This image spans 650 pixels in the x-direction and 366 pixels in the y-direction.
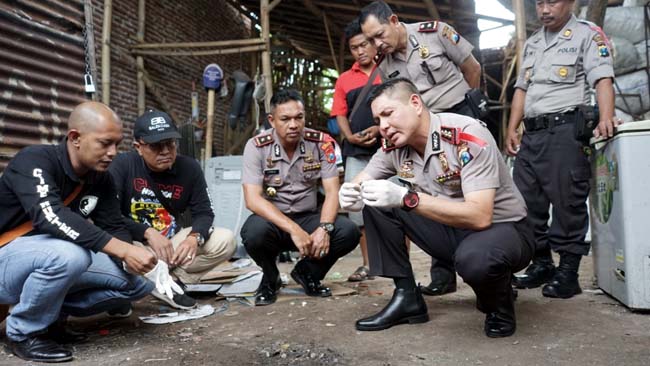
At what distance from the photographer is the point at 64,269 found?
1.97 meters

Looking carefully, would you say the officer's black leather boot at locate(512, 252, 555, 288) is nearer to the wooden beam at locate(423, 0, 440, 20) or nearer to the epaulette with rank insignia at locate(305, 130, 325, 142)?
the epaulette with rank insignia at locate(305, 130, 325, 142)

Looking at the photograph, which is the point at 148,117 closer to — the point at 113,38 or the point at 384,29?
the point at 384,29

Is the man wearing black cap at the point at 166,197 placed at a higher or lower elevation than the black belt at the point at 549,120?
lower

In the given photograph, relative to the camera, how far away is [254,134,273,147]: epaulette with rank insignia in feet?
10.3

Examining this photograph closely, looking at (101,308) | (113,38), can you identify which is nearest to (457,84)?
(101,308)

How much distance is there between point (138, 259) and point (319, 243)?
111 cm

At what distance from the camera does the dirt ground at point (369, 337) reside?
1887 millimetres

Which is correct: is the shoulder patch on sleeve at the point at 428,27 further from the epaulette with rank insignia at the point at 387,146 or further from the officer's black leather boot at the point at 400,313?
the officer's black leather boot at the point at 400,313

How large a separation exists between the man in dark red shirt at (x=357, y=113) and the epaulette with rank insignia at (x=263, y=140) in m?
0.66

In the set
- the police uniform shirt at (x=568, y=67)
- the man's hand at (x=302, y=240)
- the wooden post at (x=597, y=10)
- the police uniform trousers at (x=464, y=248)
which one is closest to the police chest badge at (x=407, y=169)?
the police uniform trousers at (x=464, y=248)

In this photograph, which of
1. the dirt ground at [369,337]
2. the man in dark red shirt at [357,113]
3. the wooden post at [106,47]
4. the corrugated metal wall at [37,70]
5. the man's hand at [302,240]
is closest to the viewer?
the dirt ground at [369,337]

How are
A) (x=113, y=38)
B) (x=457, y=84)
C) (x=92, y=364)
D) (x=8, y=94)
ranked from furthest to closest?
(x=113, y=38) < (x=8, y=94) < (x=457, y=84) < (x=92, y=364)

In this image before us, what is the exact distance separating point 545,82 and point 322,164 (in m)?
1.39

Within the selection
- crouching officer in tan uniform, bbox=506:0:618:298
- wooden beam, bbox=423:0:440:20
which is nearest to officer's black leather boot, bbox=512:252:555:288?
crouching officer in tan uniform, bbox=506:0:618:298
